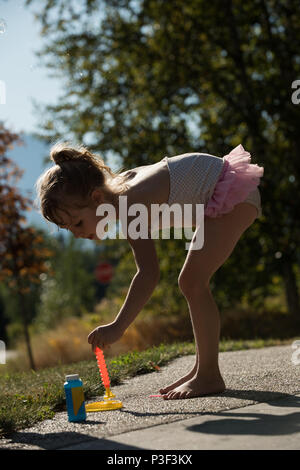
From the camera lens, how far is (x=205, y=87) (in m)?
11.4

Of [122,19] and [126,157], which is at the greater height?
[122,19]

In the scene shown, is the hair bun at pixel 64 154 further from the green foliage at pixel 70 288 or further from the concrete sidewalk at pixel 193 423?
the green foliage at pixel 70 288

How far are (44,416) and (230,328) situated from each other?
6.77m

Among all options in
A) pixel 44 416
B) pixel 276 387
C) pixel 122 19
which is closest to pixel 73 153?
pixel 44 416

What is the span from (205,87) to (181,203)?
27.4ft

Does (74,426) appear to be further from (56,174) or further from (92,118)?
(92,118)

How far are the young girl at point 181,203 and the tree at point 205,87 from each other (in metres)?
7.21

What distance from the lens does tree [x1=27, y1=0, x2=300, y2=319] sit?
35.3 feet

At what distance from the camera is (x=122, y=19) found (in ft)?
36.9

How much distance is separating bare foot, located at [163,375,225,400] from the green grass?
0.62 m

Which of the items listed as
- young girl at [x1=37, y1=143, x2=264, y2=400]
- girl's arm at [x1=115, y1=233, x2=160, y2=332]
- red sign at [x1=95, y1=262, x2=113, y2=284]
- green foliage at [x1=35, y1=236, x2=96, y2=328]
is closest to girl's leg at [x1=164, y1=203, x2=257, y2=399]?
young girl at [x1=37, y1=143, x2=264, y2=400]

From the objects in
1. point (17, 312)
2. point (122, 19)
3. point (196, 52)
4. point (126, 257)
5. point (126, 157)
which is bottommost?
point (17, 312)

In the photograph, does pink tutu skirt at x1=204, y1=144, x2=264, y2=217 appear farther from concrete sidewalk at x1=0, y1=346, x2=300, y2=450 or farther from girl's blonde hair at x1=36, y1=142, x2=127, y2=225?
concrete sidewalk at x1=0, y1=346, x2=300, y2=450

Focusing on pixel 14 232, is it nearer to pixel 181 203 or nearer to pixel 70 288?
pixel 181 203
